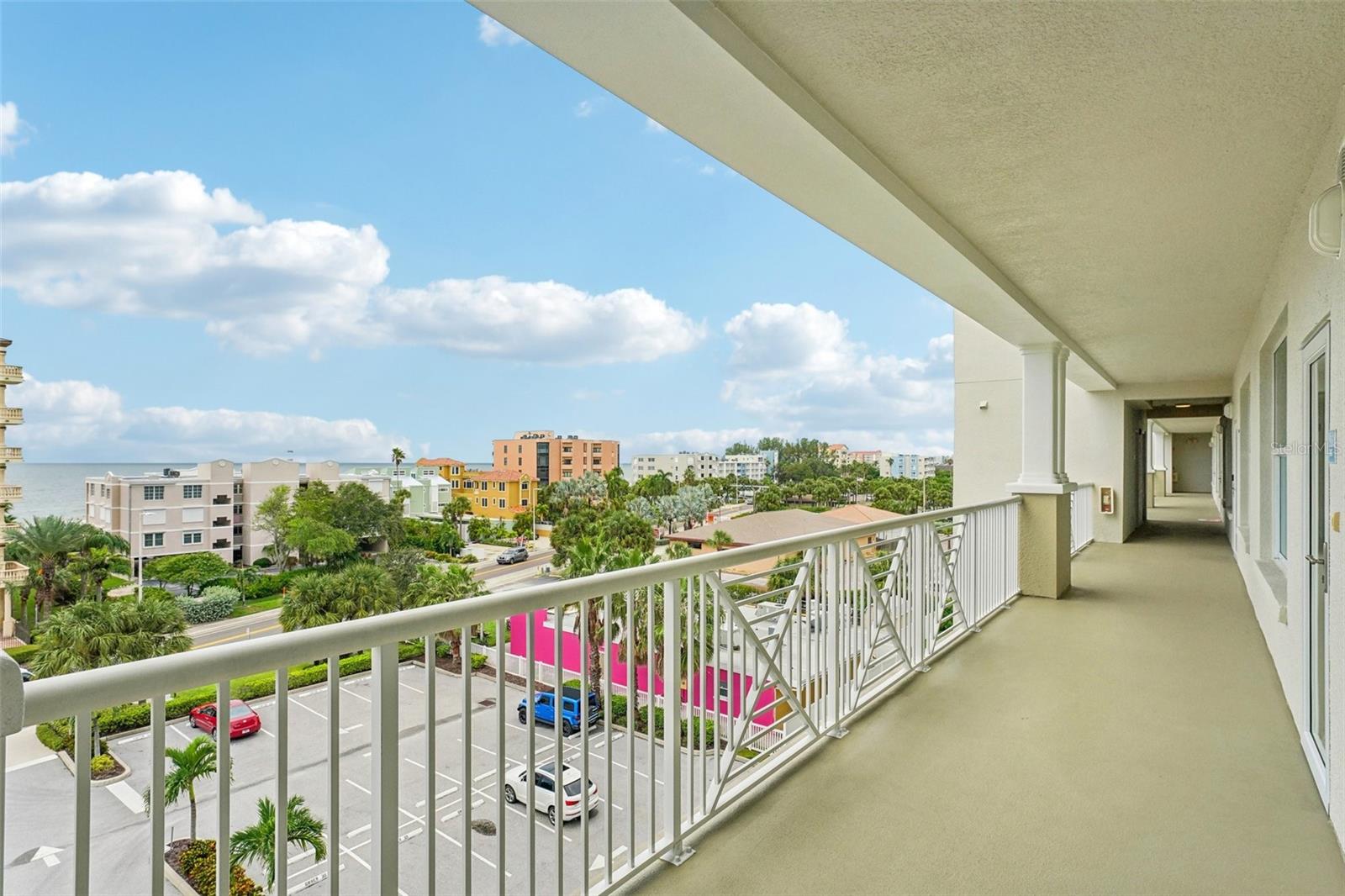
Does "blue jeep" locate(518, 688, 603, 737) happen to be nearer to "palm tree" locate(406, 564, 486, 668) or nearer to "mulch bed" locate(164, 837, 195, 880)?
"mulch bed" locate(164, 837, 195, 880)

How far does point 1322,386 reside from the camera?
2.66 m

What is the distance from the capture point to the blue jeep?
5.39 ft

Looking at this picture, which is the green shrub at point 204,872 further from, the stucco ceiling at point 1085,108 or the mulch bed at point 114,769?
the stucco ceiling at point 1085,108

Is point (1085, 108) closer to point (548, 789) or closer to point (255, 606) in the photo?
point (548, 789)

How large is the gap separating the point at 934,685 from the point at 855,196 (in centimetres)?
247

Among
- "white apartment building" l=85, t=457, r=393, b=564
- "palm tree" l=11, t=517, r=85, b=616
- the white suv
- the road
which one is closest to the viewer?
the white suv

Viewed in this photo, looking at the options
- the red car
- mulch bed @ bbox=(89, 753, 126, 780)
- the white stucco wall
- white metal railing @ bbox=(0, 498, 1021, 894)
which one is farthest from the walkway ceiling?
mulch bed @ bbox=(89, 753, 126, 780)

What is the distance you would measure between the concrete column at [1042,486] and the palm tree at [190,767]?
19.9ft

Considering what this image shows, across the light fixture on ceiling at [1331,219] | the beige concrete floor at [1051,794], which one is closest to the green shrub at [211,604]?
the beige concrete floor at [1051,794]

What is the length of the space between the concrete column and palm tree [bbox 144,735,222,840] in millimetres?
6070

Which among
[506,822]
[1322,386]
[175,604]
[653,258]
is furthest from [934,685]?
[653,258]

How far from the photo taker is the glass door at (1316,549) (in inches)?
96.4

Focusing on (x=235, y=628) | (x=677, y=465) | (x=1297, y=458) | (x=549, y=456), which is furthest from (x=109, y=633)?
(x=677, y=465)

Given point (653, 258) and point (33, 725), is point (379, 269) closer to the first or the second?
point (33, 725)
